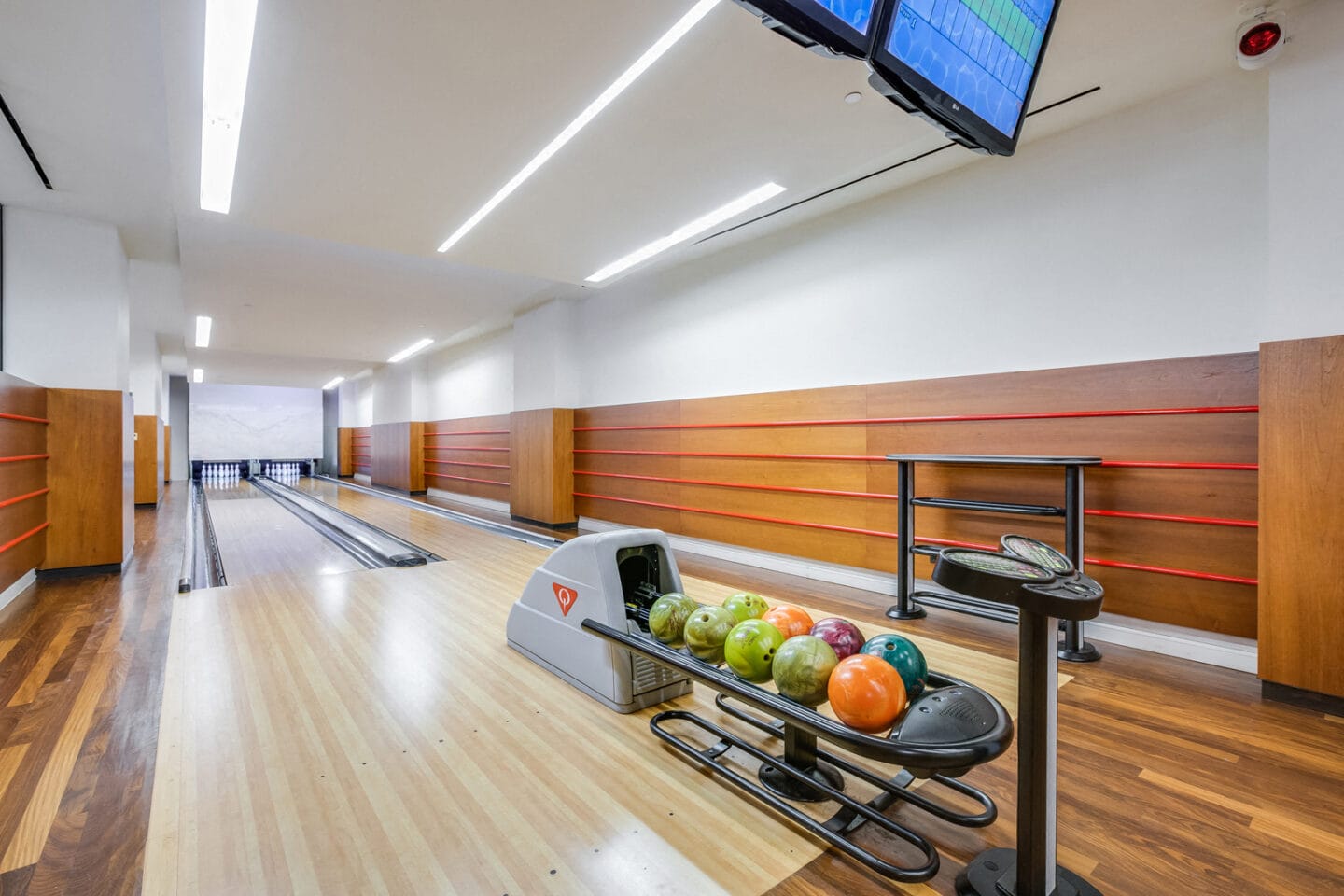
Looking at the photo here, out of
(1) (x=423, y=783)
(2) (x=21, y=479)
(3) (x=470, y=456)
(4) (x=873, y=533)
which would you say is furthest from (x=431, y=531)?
(1) (x=423, y=783)

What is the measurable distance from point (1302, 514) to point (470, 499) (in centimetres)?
869

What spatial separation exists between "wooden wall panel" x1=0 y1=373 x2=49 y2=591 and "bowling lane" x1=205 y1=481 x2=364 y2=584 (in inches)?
Answer: 40.9

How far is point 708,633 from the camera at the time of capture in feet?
5.68

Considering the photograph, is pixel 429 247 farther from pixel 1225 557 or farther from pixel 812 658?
pixel 1225 557

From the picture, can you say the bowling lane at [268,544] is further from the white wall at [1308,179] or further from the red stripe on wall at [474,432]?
the white wall at [1308,179]

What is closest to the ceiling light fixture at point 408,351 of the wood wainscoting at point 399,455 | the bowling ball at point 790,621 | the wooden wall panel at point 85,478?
the wood wainscoting at point 399,455

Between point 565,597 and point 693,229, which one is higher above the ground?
point 693,229

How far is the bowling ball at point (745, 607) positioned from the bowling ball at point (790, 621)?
0.23ft

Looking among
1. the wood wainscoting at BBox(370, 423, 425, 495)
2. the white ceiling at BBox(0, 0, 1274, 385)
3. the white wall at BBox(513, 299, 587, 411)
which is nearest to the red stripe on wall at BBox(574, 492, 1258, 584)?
the white wall at BBox(513, 299, 587, 411)

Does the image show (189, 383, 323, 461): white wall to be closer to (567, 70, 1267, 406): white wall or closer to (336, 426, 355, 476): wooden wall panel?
(336, 426, 355, 476): wooden wall panel

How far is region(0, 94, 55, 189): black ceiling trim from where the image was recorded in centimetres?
275

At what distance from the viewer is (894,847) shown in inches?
55.7

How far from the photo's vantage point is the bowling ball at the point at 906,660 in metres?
1.45

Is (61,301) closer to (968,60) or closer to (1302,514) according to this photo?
(968,60)
